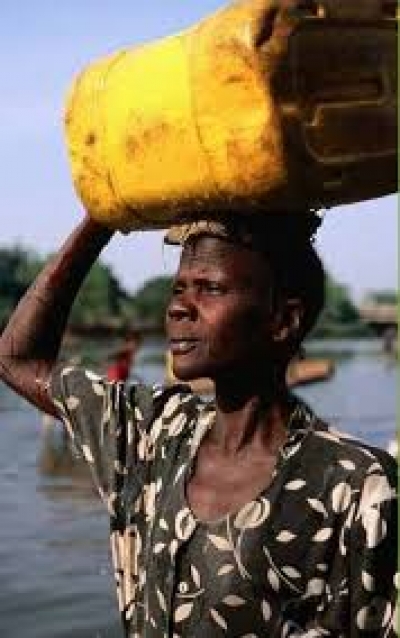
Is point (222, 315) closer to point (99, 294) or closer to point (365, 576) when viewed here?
point (365, 576)

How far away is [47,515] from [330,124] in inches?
381

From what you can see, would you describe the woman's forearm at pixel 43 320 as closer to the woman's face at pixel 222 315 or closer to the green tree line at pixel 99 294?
the woman's face at pixel 222 315

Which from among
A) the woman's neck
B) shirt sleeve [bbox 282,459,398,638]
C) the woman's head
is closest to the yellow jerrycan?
the woman's head

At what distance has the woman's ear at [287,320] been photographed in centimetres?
223

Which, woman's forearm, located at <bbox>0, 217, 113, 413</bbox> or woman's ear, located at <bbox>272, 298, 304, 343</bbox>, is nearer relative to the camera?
woman's ear, located at <bbox>272, 298, 304, 343</bbox>

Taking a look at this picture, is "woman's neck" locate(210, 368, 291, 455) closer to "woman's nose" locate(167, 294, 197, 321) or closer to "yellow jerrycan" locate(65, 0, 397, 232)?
"woman's nose" locate(167, 294, 197, 321)

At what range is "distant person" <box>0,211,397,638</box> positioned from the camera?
2.09 meters

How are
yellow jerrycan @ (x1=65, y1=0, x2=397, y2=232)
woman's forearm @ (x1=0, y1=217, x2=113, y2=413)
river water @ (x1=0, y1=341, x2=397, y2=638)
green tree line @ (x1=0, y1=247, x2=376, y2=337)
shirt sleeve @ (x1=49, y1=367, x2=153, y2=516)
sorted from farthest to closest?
green tree line @ (x1=0, y1=247, x2=376, y2=337), river water @ (x1=0, y1=341, x2=397, y2=638), woman's forearm @ (x1=0, y1=217, x2=113, y2=413), shirt sleeve @ (x1=49, y1=367, x2=153, y2=516), yellow jerrycan @ (x1=65, y1=0, x2=397, y2=232)

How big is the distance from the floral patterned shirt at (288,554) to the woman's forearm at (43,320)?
0.43 meters

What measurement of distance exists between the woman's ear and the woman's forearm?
500mm

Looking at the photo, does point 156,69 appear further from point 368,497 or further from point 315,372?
point 315,372

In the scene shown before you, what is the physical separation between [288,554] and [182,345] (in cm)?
39

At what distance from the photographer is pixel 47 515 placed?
11.2m

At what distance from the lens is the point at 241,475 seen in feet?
7.36
